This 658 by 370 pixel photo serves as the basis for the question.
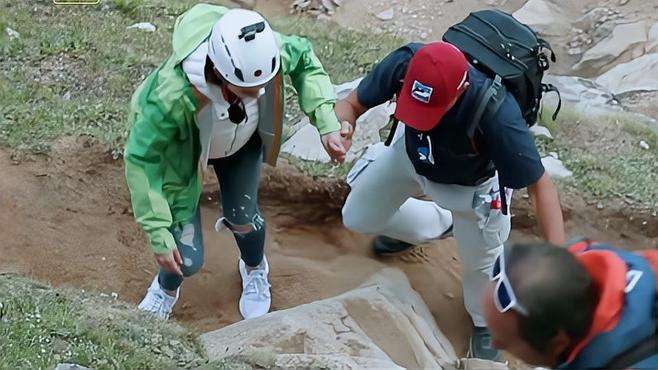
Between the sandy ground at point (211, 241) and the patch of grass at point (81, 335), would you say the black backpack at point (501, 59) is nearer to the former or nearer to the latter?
the patch of grass at point (81, 335)

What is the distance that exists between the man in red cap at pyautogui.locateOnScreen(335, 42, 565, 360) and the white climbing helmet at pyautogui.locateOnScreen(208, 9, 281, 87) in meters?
0.63

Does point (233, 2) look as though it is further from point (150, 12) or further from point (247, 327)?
point (247, 327)

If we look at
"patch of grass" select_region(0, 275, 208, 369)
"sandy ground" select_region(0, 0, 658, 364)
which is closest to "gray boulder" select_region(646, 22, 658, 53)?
"sandy ground" select_region(0, 0, 658, 364)

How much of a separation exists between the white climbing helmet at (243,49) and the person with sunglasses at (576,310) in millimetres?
1833

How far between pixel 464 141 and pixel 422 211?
46.2 inches

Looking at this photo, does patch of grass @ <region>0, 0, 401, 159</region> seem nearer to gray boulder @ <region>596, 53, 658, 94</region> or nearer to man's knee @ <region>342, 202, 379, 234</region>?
man's knee @ <region>342, 202, 379, 234</region>

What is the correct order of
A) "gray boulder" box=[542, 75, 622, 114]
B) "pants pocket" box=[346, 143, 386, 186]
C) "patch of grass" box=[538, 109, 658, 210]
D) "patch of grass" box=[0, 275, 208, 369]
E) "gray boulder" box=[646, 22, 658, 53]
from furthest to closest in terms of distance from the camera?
"gray boulder" box=[646, 22, 658, 53] → "gray boulder" box=[542, 75, 622, 114] → "patch of grass" box=[538, 109, 658, 210] → "pants pocket" box=[346, 143, 386, 186] → "patch of grass" box=[0, 275, 208, 369]

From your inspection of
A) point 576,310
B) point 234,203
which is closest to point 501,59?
point 234,203

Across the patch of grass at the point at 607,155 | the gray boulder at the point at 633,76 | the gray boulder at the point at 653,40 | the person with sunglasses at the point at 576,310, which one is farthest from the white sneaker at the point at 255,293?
the gray boulder at the point at 653,40

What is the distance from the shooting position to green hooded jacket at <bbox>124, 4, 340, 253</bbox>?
4.00 meters

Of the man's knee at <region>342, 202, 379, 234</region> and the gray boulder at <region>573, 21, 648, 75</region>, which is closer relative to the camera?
the man's knee at <region>342, 202, 379, 234</region>

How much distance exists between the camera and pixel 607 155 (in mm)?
7043

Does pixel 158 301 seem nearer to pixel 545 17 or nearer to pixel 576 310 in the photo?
pixel 576 310

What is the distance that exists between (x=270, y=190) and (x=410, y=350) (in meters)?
1.74
